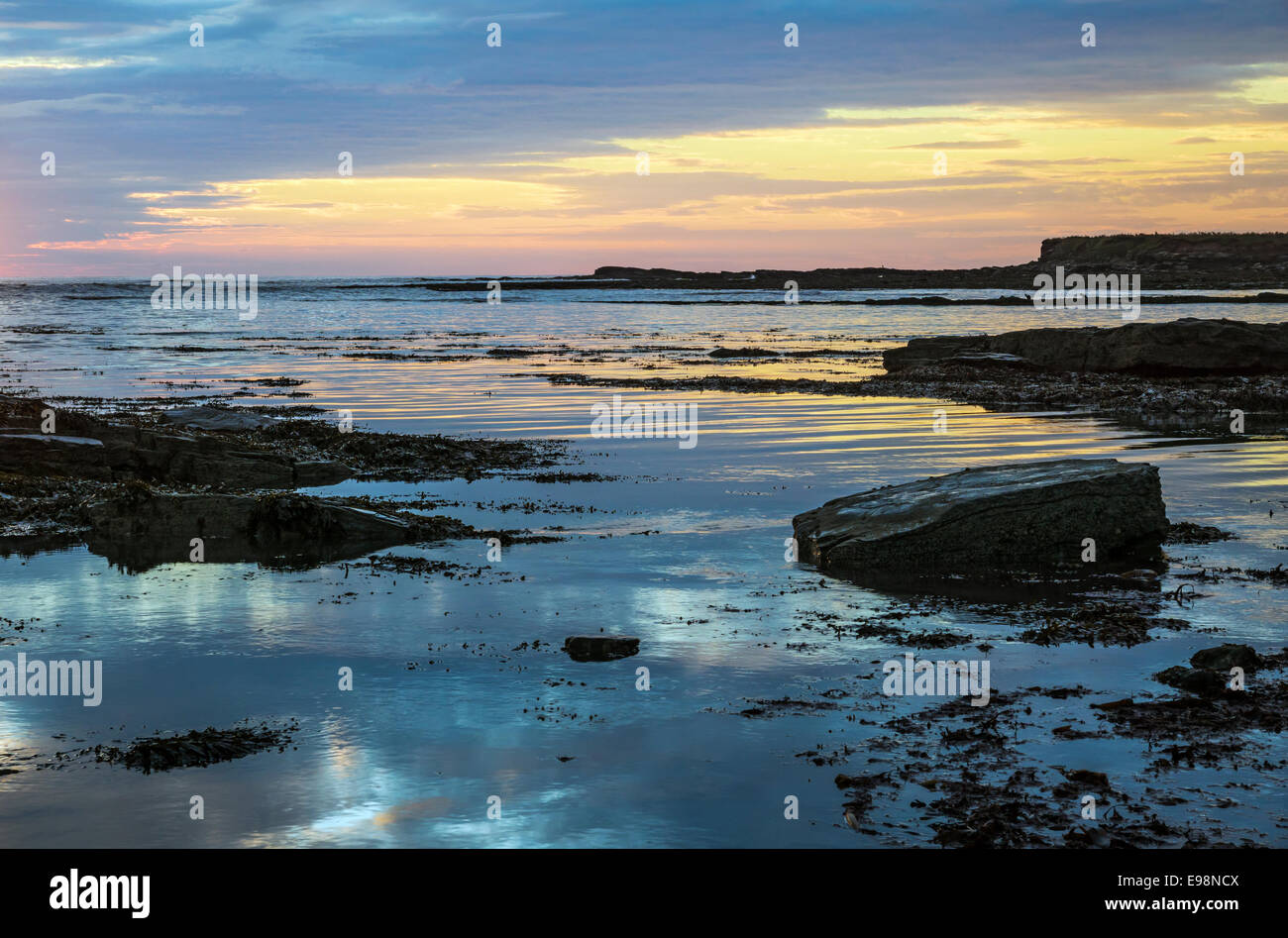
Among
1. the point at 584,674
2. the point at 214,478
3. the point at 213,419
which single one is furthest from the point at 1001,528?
the point at 213,419

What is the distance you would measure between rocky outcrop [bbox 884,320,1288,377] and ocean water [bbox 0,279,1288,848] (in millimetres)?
16086

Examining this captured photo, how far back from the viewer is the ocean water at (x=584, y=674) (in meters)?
6.54

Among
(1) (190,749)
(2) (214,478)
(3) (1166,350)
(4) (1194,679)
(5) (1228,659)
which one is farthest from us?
(3) (1166,350)

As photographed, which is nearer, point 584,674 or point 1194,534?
point 584,674

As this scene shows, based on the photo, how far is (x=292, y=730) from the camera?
7.91 m

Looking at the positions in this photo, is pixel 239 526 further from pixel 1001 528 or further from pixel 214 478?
pixel 1001 528

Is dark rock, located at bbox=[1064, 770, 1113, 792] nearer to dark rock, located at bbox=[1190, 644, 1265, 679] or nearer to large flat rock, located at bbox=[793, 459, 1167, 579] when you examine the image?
dark rock, located at bbox=[1190, 644, 1265, 679]

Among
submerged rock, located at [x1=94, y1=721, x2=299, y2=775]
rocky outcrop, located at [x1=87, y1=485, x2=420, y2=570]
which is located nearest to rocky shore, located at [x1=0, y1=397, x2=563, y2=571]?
rocky outcrop, located at [x1=87, y1=485, x2=420, y2=570]

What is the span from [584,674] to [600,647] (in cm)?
48

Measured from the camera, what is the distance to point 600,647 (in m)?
9.64
